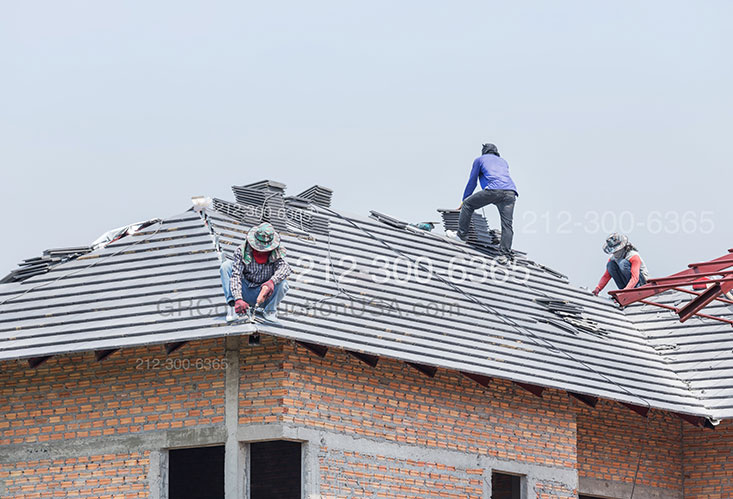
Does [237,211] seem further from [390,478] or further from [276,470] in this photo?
[276,470]

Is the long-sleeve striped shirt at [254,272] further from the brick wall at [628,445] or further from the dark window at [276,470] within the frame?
the dark window at [276,470]

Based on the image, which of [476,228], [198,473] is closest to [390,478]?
[198,473]

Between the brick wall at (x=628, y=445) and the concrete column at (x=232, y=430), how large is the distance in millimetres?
5856

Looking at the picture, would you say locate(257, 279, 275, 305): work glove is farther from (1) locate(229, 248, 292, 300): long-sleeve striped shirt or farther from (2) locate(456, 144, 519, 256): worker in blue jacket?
(2) locate(456, 144, 519, 256): worker in blue jacket

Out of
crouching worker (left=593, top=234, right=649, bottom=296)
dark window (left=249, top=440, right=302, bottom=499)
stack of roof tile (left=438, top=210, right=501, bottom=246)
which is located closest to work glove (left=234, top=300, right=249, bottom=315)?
dark window (left=249, top=440, right=302, bottom=499)

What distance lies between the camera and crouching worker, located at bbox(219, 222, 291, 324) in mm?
17141

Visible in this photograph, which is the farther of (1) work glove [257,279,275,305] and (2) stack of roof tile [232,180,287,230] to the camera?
(2) stack of roof tile [232,180,287,230]

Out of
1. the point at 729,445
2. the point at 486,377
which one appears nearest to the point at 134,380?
the point at 486,377

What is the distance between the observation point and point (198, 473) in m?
23.7

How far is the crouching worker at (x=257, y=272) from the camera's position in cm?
1714

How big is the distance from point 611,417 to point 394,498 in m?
4.90

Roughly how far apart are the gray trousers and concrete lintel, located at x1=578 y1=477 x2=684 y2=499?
4.41 meters

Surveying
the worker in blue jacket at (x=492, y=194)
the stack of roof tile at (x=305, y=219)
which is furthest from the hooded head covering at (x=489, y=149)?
the stack of roof tile at (x=305, y=219)

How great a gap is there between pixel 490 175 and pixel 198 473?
6.91 metres
